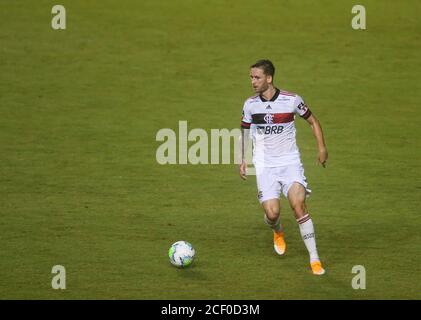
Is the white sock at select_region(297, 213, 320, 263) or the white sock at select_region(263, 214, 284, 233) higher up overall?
the white sock at select_region(263, 214, 284, 233)

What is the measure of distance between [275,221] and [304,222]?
0.65 m

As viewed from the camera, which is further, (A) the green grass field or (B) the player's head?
(A) the green grass field

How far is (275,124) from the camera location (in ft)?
43.7

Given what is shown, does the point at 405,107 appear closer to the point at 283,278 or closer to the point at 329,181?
the point at 329,181

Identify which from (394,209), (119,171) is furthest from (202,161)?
(394,209)

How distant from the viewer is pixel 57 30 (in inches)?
1035

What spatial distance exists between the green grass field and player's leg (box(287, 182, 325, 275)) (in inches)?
9.9

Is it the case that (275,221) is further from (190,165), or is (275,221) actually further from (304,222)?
(190,165)

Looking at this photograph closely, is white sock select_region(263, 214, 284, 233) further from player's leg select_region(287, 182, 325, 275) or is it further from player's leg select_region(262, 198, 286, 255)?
player's leg select_region(287, 182, 325, 275)

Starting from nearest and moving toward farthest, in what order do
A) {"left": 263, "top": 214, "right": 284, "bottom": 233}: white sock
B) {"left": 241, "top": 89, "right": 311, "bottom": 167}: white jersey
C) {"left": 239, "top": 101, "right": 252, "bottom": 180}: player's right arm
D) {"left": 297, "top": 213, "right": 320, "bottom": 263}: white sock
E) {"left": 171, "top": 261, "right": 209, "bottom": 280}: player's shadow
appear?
{"left": 297, "top": 213, "right": 320, "bottom": 263}: white sock, {"left": 171, "top": 261, "right": 209, "bottom": 280}: player's shadow, {"left": 241, "top": 89, "right": 311, "bottom": 167}: white jersey, {"left": 239, "top": 101, "right": 252, "bottom": 180}: player's right arm, {"left": 263, "top": 214, "right": 284, "bottom": 233}: white sock

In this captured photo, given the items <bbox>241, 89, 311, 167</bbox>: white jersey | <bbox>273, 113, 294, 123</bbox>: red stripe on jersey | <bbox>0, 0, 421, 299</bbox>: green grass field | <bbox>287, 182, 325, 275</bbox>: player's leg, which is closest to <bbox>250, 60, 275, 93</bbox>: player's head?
<bbox>241, 89, 311, 167</bbox>: white jersey

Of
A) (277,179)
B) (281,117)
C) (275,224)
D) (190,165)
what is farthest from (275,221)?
(190,165)

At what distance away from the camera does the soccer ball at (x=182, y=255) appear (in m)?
13.2

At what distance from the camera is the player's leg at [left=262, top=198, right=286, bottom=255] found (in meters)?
13.3
